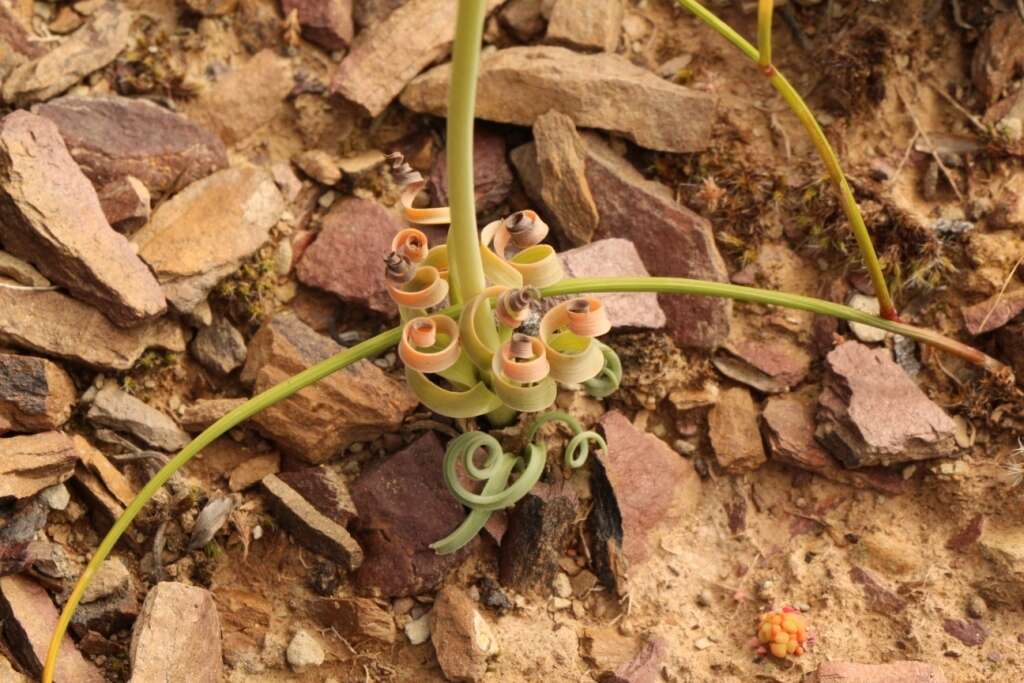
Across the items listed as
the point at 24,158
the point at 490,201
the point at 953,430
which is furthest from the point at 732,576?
the point at 24,158

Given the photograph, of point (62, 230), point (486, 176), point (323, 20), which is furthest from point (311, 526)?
point (323, 20)

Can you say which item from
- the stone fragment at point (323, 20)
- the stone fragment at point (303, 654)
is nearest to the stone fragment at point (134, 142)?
the stone fragment at point (323, 20)

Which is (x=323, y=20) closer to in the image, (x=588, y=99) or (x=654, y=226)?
(x=588, y=99)

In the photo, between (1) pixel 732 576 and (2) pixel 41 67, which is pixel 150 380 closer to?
(2) pixel 41 67

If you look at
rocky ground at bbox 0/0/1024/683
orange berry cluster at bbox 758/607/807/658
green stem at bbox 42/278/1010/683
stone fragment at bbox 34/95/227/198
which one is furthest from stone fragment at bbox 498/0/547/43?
orange berry cluster at bbox 758/607/807/658

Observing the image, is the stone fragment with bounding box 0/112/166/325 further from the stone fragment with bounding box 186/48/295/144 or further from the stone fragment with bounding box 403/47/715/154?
the stone fragment with bounding box 403/47/715/154

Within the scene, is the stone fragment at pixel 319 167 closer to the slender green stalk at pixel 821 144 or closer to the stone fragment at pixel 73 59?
the stone fragment at pixel 73 59
